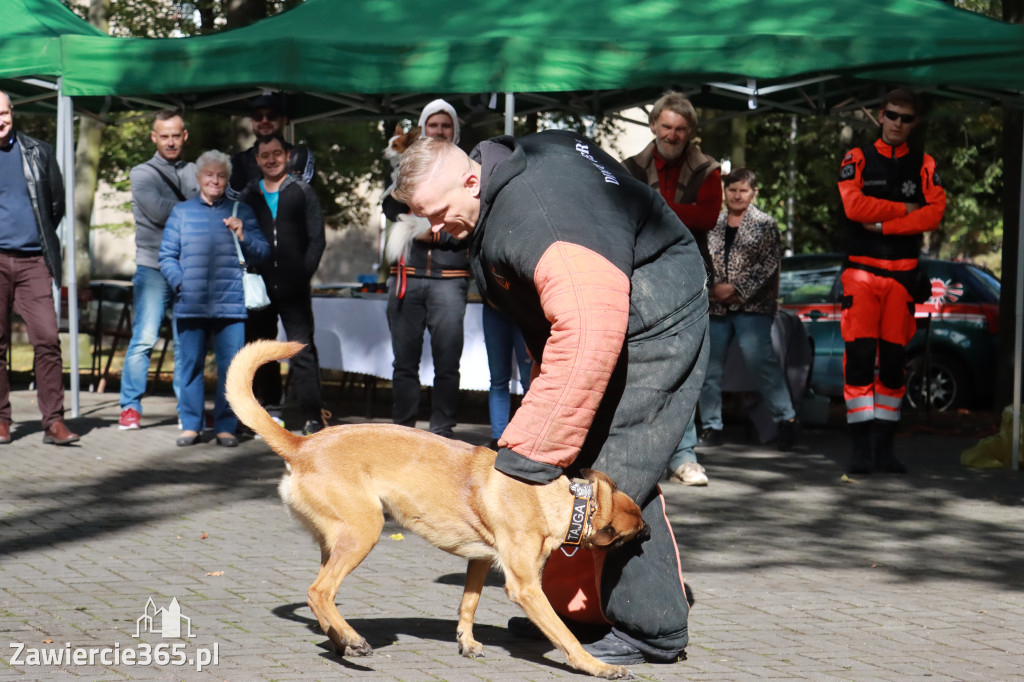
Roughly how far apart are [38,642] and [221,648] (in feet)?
2.03

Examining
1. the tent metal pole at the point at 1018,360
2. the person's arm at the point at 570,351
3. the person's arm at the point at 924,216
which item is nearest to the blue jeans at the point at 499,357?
the person's arm at the point at 924,216

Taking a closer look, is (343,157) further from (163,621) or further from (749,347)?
(163,621)

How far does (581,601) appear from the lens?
4410mm

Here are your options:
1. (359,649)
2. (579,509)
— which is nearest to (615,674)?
(579,509)

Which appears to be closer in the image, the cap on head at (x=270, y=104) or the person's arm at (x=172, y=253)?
the person's arm at (x=172, y=253)

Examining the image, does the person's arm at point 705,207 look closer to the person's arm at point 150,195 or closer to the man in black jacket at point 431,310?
the man in black jacket at point 431,310

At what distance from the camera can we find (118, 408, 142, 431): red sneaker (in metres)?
9.49

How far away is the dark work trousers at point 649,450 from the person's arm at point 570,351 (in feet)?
1.21

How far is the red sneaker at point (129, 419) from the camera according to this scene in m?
9.49

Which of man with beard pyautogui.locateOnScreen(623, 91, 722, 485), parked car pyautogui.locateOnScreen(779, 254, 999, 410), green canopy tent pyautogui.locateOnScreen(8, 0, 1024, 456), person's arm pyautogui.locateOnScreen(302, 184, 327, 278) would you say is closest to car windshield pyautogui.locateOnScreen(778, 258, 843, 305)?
parked car pyautogui.locateOnScreen(779, 254, 999, 410)

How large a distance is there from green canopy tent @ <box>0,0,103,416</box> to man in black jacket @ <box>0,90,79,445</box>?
0.42 m

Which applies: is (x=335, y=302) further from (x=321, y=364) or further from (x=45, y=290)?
(x=45, y=290)

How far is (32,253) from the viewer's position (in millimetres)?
8570

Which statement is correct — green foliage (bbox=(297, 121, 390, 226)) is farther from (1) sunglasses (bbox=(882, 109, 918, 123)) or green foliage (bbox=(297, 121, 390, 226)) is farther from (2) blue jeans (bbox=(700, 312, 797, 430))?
(1) sunglasses (bbox=(882, 109, 918, 123))
